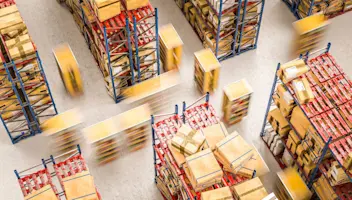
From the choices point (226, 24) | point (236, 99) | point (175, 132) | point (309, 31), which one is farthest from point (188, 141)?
point (309, 31)

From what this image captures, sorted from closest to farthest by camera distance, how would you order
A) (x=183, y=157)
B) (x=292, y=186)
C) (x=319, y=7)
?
(x=183, y=157)
(x=292, y=186)
(x=319, y=7)

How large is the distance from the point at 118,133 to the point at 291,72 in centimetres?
605

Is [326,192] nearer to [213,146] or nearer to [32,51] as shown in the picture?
[213,146]

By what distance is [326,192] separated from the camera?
14.9 m

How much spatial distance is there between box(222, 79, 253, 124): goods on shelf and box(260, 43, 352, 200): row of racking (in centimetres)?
151

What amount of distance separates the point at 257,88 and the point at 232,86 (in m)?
1.97

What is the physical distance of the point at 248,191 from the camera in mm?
13656

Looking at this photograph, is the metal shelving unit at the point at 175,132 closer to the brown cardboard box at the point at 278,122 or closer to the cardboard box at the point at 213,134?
the cardboard box at the point at 213,134

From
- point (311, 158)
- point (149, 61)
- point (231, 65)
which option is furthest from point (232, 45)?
point (311, 158)

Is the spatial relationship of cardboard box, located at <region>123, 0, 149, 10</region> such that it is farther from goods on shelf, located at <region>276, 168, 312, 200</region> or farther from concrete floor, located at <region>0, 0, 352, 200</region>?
goods on shelf, located at <region>276, 168, 312, 200</region>

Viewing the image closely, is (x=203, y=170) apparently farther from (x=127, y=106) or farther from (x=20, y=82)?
(x=20, y=82)

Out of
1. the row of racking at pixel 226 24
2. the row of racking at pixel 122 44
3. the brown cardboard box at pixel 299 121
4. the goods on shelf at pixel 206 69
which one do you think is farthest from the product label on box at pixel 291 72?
the row of racking at pixel 122 44

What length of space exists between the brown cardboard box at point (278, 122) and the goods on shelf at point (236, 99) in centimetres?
129

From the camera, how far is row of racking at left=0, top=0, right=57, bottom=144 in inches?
602
